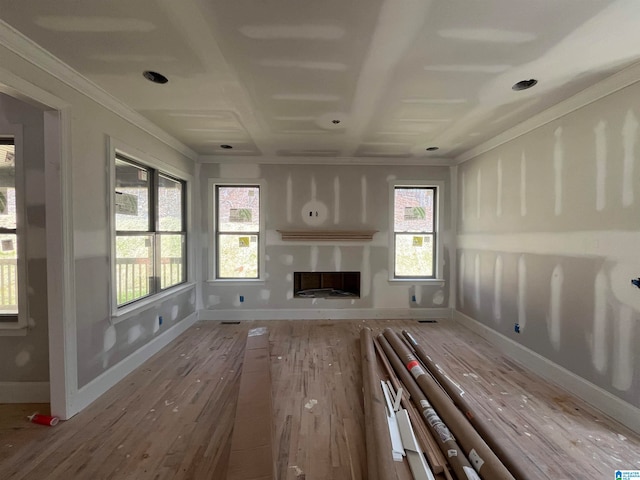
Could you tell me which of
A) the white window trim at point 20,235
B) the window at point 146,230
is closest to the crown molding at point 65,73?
the window at point 146,230

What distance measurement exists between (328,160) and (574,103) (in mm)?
2981

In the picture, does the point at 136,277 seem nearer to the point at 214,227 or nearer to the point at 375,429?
the point at 214,227

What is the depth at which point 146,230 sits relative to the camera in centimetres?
326

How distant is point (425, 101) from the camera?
8.41 ft

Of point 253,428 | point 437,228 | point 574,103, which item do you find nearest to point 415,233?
point 437,228

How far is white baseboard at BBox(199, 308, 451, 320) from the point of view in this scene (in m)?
4.52

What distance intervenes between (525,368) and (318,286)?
3.09 m

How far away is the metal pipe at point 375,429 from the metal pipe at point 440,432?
27cm

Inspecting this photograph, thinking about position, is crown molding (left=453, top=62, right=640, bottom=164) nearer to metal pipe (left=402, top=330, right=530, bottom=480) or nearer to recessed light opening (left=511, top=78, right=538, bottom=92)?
recessed light opening (left=511, top=78, right=538, bottom=92)

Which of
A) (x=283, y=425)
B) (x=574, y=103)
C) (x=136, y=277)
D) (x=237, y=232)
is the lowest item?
(x=283, y=425)

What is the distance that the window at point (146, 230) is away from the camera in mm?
2840

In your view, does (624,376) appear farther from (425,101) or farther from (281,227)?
(281,227)

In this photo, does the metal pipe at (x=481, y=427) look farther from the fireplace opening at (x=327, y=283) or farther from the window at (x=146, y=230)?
the window at (x=146, y=230)

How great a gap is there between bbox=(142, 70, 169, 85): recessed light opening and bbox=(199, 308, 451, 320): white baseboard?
3.37m
